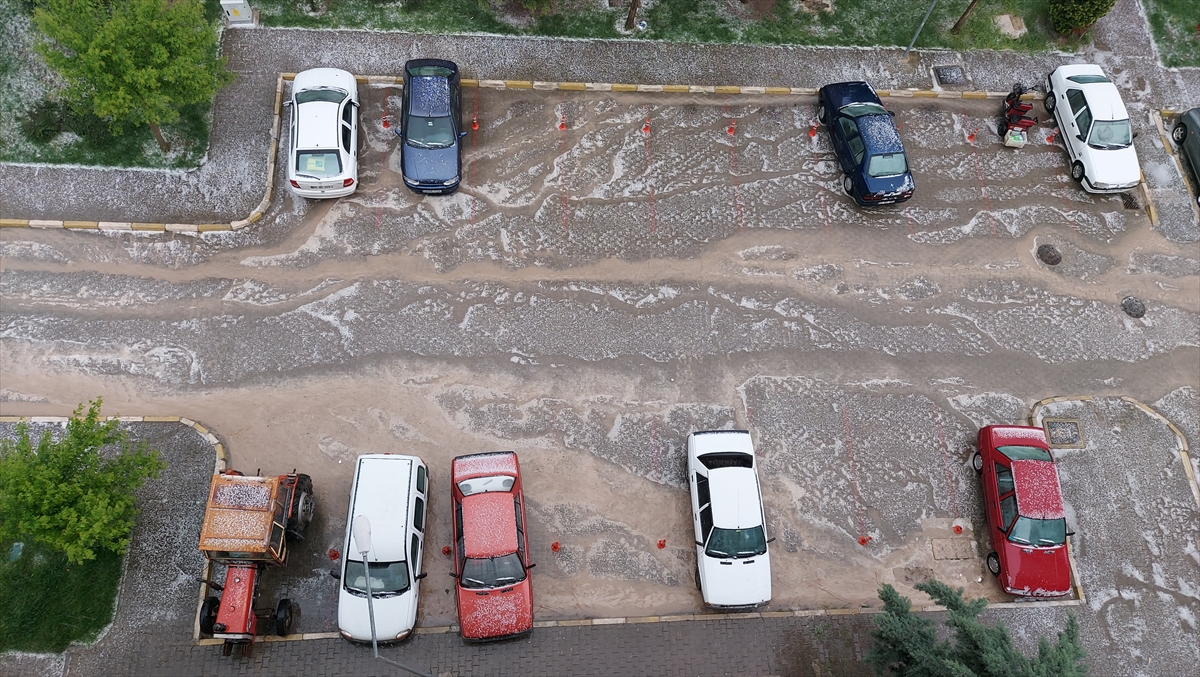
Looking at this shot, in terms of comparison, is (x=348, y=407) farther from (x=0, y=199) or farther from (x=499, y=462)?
(x=0, y=199)

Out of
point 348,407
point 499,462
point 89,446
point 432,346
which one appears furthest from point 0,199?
point 499,462

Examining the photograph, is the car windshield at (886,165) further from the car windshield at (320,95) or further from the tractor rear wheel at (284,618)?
the tractor rear wheel at (284,618)

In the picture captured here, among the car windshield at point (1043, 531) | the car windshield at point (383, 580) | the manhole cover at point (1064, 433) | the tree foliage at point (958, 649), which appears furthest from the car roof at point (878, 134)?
the car windshield at point (383, 580)

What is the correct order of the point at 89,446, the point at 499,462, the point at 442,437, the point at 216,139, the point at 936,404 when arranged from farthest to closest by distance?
the point at 216,139 < the point at 936,404 < the point at 442,437 < the point at 499,462 < the point at 89,446

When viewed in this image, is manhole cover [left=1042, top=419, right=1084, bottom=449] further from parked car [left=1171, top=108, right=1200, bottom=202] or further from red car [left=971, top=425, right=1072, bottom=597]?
parked car [left=1171, top=108, right=1200, bottom=202]

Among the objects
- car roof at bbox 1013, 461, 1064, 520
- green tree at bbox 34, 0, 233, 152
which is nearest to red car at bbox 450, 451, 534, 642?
car roof at bbox 1013, 461, 1064, 520

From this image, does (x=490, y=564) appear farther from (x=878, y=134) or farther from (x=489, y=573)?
(x=878, y=134)

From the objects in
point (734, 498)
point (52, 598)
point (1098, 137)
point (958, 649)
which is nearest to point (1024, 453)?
point (958, 649)
